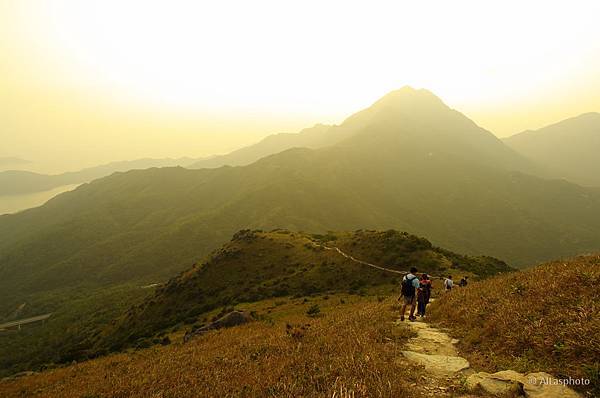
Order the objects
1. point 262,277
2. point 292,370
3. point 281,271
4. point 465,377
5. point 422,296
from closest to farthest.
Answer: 1. point 465,377
2. point 292,370
3. point 422,296
4. point 281,271
5. point 262,277

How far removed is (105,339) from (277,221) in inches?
5193

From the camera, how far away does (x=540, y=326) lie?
919 cm

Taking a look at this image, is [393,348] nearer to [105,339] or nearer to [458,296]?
[458,296]

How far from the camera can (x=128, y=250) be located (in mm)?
192625

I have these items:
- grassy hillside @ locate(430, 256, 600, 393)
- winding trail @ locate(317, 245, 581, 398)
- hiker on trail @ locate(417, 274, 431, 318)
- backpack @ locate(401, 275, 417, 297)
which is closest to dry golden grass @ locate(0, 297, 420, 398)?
winding trail @ locate(317, 245, 581, 398)

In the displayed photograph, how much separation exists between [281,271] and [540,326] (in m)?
50.8

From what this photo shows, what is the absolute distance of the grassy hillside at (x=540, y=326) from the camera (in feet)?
25.1

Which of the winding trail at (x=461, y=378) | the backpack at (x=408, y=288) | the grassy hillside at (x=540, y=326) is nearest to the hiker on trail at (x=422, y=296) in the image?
the backpack at (x=408, y=288)

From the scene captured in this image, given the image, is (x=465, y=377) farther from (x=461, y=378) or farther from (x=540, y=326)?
(x=540, y=326)

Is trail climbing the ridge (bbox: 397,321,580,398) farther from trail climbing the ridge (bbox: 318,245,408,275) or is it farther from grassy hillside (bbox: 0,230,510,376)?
trail climbing the ridge (bbox: 318,245,408,275)

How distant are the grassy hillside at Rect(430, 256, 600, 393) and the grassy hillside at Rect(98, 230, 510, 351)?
27384mm

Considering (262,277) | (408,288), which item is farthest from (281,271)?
(408,288)

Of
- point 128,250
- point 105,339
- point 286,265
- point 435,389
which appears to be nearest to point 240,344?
point 435,389

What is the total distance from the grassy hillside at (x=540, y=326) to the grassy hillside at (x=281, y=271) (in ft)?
89.8
